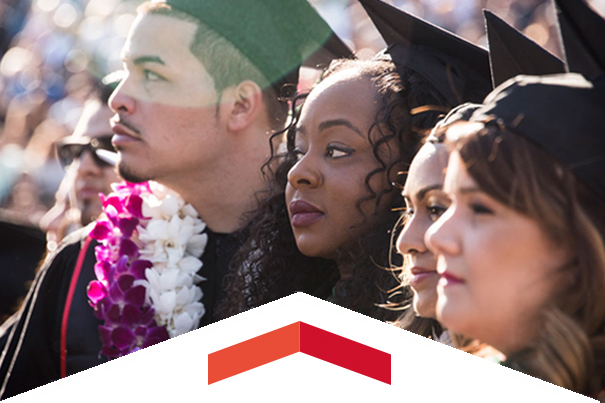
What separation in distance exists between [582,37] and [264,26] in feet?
3.47

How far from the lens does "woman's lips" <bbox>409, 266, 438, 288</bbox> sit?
1308 millimetres

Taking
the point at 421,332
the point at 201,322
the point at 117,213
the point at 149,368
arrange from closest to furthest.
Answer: the point at 149,368
the point at 421,332
the point at 201,322
the point at 117,213

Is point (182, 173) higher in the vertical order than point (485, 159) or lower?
higher

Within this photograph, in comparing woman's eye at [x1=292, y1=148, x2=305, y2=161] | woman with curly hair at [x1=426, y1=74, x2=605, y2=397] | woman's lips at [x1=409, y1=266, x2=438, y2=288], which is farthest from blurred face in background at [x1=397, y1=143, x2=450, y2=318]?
woman's eye at [x1=292, y1=148, x2=305, y2=161]

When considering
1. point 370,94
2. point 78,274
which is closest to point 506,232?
point 370,94

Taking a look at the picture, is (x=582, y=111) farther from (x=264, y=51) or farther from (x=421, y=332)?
(x=264, y=51)

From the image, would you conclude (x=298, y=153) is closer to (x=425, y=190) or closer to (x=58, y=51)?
(x=425, y=190)

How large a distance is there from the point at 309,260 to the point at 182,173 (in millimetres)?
446

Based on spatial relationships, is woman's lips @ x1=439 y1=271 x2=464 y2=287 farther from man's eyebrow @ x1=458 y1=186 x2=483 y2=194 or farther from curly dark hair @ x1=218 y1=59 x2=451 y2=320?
curly dark hair @ x1=218 y1=59 x2=451 y2=320

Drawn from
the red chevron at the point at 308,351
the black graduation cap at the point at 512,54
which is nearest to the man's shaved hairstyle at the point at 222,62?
the black graduation cap at the point at 512,54

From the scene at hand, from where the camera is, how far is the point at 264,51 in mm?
2090

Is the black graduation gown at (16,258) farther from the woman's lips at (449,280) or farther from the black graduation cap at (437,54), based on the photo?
the woman's lips at (449,280)

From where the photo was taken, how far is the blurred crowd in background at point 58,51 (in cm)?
274

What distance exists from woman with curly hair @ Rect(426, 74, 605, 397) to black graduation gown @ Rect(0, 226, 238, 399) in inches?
39.3
